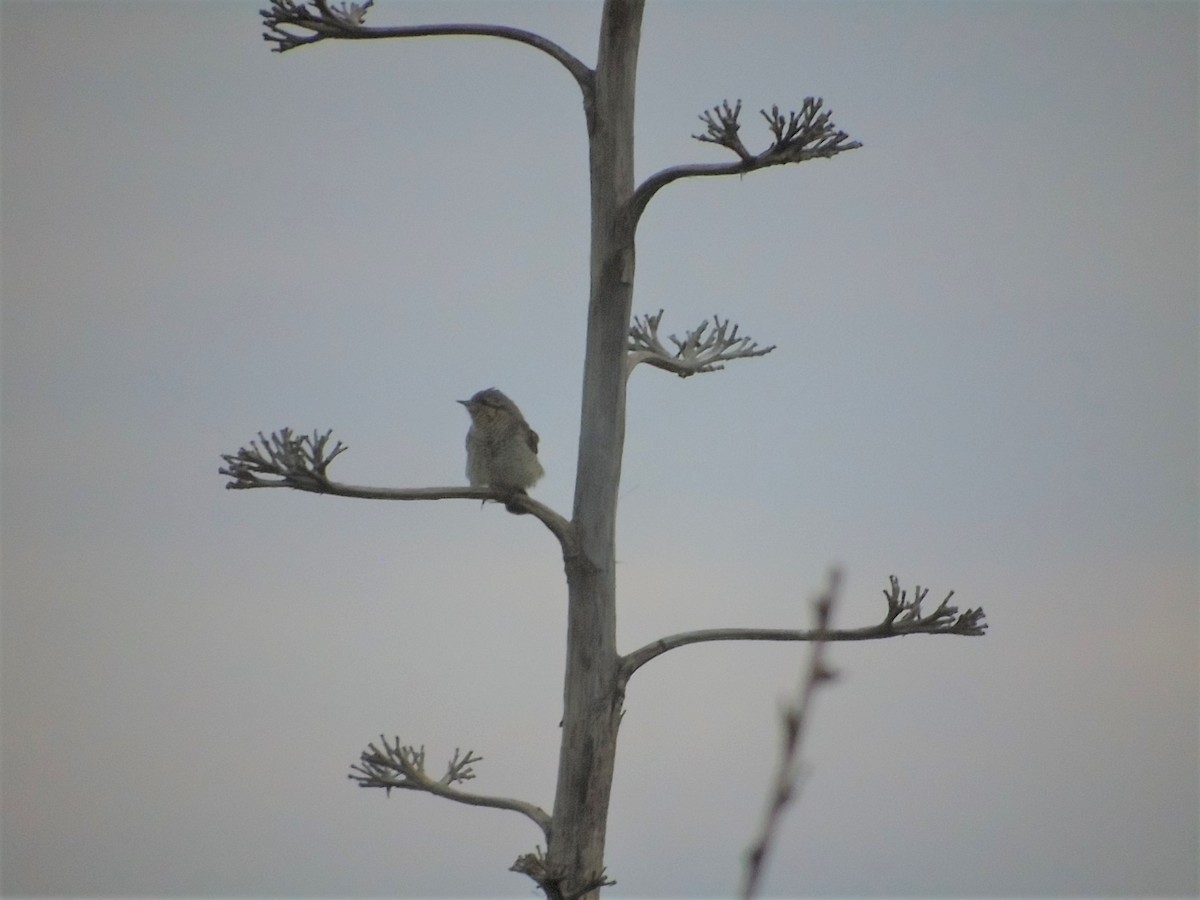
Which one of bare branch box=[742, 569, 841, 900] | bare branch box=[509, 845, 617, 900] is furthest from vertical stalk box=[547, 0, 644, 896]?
bare branch box=[742, 569, 841, 900]

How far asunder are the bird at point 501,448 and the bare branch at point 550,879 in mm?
1355

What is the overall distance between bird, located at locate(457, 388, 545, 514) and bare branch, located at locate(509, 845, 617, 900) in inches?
53.3

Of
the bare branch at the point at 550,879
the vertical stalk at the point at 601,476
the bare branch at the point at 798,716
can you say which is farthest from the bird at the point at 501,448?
the bare branch at the point at 798,716

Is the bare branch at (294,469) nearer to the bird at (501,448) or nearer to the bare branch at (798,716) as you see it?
the bird at (501,448)

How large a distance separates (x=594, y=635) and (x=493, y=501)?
70cm

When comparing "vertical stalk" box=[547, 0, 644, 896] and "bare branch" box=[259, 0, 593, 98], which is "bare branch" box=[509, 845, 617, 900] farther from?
"bare branch" box=[259, 0, 593, 98]

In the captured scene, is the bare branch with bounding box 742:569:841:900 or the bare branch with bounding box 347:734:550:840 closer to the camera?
the bare branch with bounding box 742:569:841:900

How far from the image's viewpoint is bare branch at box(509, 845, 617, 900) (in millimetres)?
5121

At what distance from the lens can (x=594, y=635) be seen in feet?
17.5

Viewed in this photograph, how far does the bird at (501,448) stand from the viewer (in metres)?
5.84

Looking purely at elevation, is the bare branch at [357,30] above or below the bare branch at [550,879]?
above

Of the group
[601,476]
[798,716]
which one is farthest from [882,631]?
[798,716]

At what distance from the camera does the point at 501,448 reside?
5.92 m

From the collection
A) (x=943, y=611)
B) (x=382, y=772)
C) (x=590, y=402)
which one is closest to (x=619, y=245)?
(x=590, y=402)
